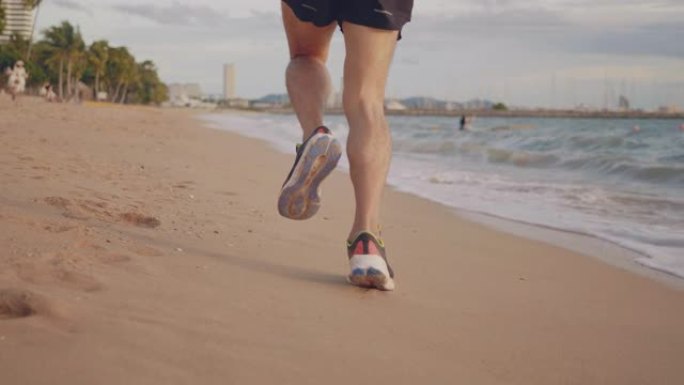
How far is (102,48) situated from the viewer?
235 feet

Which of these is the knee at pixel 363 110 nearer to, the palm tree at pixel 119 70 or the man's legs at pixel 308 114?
the man's legs at pixel 308 114

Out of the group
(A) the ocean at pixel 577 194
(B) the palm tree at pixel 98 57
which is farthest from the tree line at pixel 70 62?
(A) the ocean at pixel 577 194

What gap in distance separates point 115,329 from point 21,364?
269 millimetres

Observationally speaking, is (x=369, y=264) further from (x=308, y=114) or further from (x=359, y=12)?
(x=359, y=12)

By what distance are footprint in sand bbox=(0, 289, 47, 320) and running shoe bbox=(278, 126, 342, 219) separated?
3.24 feet

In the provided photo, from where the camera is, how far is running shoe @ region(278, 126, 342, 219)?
8.11ft

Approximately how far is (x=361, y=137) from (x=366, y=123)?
5 cm

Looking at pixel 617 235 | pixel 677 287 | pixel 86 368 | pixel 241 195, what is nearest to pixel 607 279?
pixel 677 287

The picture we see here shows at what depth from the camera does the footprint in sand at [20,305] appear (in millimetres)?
Answer: 1648

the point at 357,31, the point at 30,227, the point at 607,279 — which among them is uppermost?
the point at 357,31

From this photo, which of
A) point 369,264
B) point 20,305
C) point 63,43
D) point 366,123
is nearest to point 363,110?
point 366,123

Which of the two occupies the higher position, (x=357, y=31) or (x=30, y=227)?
(x=357, y=31)

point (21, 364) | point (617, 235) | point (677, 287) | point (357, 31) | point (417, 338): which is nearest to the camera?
point (21, 364)

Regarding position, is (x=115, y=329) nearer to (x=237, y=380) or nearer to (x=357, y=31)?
(x=237, y=380)
